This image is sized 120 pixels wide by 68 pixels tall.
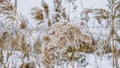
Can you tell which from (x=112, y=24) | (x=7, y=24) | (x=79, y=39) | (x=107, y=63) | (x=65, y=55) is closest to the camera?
(x=79, y=39)

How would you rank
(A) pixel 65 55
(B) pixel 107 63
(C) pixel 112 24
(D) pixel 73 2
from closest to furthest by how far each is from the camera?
(C) pixel 112 24, (A) pixel 65 55, (D) pixel 73 2, (B) pixel 107 63

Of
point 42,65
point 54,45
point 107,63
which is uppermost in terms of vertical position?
point 54,45

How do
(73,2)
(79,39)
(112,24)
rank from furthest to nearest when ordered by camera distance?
(73,2) < (112,24) < (79,39)

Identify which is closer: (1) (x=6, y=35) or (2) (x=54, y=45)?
(2) (x=54, y=45)

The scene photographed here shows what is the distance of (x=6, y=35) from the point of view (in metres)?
2.93

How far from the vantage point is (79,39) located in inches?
81.3

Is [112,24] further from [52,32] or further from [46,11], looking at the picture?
[46,11]

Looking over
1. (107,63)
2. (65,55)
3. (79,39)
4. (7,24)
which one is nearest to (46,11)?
(7,24)

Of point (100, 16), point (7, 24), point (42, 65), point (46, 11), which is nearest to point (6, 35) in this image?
point (7, 24)

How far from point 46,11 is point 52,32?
88cm

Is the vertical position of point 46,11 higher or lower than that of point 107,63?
higher

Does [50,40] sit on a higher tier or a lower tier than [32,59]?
higher

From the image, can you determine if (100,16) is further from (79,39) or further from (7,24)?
(7,24)

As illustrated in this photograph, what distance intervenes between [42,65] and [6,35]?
23.8 inches
